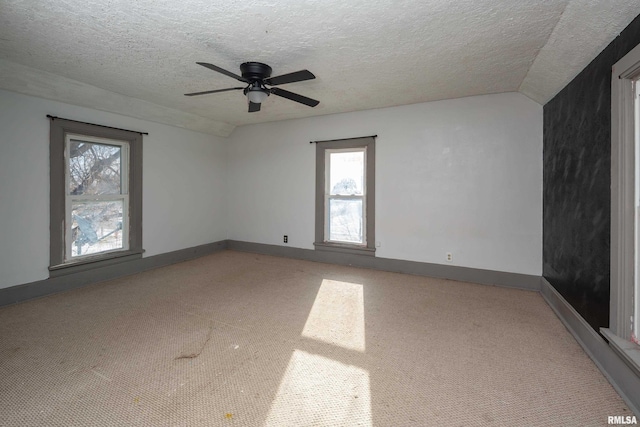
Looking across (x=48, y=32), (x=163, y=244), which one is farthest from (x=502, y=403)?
(x=163, y=244)

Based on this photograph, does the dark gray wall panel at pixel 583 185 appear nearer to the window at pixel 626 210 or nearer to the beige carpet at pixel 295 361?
the window at pixel 626 210

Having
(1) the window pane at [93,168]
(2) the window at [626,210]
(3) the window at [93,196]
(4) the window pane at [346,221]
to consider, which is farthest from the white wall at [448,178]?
(1) the window pane at [93,168]

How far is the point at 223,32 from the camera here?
223cm

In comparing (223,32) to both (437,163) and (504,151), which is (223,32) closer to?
(437,163)

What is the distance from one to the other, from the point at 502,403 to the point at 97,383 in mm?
2446

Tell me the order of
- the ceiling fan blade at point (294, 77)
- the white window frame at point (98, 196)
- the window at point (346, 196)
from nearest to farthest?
1. the ceiling fan blade at point (294, 77)
2. the white window frame at point (98, 196)
3. the window at point (346, 196)

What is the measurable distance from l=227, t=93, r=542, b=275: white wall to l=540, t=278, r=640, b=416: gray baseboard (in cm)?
106

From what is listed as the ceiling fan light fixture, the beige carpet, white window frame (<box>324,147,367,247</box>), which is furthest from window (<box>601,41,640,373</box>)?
white window frame (<box>324,147,367,247</box>)

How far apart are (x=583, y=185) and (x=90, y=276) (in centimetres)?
550

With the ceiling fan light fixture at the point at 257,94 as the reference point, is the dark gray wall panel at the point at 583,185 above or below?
below

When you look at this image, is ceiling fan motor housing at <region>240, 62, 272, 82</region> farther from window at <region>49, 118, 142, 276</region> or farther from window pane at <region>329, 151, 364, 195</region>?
window at <region>49, 118, 142, 276</region>

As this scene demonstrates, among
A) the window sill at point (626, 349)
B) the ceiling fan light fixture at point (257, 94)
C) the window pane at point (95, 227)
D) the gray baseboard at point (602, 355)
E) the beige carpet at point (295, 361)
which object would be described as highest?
the ceiling fan light fixture at point (257, 94)

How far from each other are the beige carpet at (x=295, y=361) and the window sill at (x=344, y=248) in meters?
1.10

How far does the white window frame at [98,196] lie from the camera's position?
348cm
